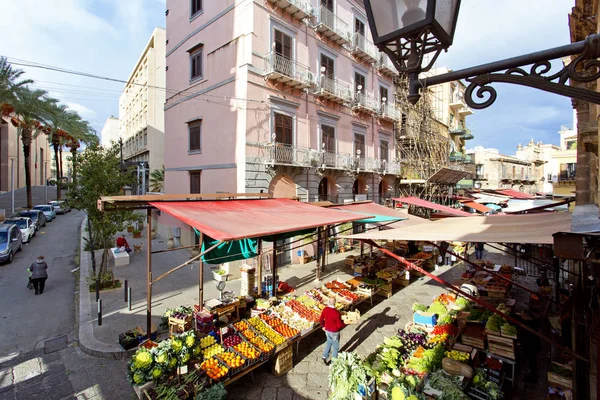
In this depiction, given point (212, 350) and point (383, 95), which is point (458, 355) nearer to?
point (212, 350)

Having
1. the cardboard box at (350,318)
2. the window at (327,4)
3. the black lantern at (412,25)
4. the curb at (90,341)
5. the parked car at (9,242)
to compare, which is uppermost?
the window at (327,4)

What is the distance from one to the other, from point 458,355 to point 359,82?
19589 mm

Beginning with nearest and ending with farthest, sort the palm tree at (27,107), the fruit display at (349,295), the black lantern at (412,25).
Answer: the black lantern at (412,25) → the fruit display at (349,295) → the palm tree at (27,107)

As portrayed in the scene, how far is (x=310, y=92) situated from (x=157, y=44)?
2269 cm

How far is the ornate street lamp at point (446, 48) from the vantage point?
1.84 metres

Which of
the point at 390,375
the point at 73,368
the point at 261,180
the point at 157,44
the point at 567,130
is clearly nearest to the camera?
the point at 390,375

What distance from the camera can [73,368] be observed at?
724cm

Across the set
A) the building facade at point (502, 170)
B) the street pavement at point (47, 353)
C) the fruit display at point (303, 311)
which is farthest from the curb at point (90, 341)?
the building facade at point (502, 170)

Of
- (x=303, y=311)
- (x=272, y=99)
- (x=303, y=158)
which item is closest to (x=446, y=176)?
(x=303, y=158)

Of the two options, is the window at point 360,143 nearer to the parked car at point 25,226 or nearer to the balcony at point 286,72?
the balcony at point 286,72

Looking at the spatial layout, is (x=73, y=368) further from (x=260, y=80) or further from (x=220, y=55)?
(x=220, y=55)

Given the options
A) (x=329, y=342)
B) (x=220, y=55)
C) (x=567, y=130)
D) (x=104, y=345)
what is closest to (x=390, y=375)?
(x=329, y=342)

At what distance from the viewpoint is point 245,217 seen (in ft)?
24.5

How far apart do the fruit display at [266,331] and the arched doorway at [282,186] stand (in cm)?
886
